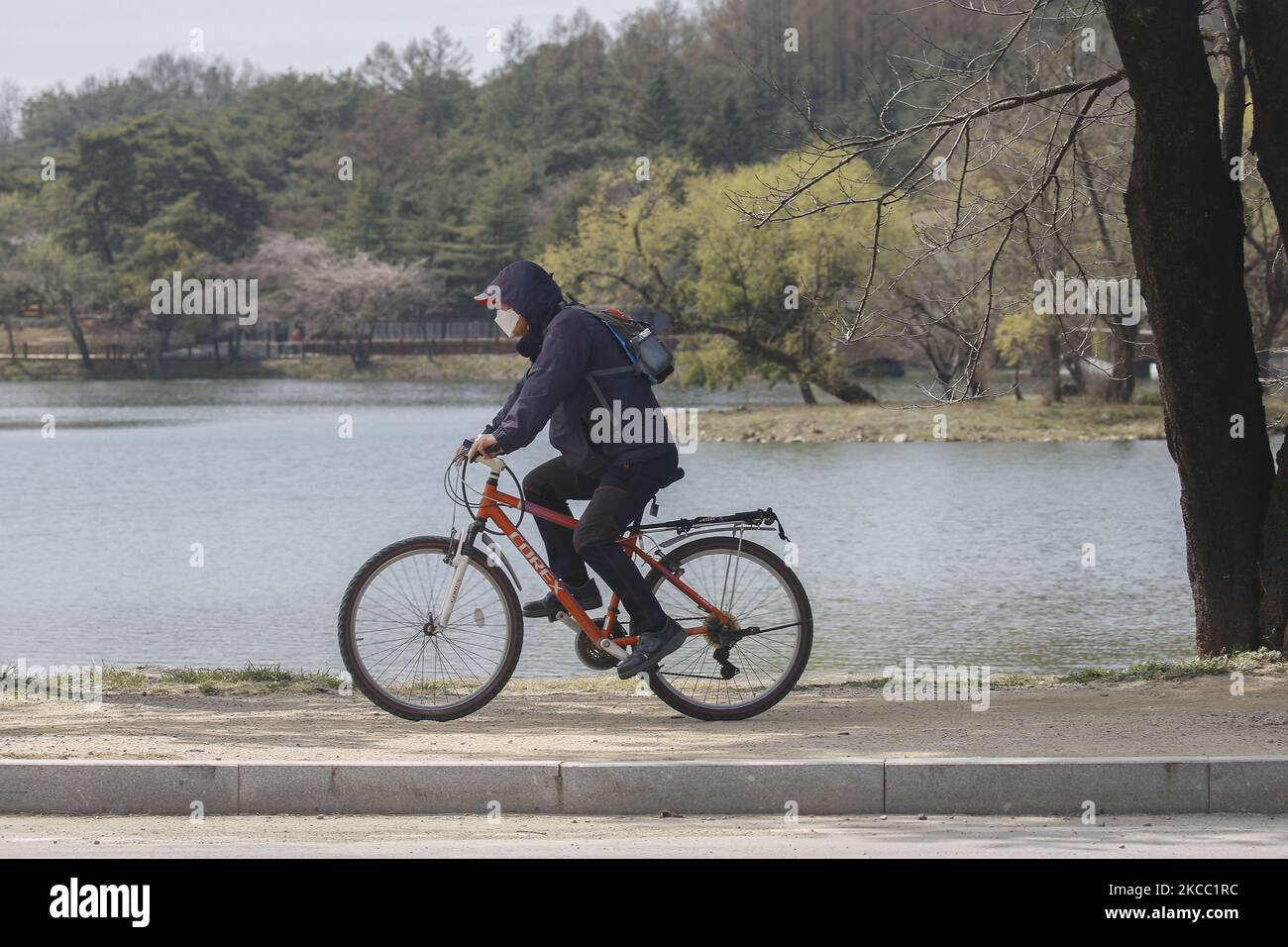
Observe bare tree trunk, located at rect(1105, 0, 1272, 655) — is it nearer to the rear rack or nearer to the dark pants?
the rear rack

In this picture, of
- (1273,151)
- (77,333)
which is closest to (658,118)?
(77,333)

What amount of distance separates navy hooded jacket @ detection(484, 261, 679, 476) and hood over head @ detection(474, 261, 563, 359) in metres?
0.08

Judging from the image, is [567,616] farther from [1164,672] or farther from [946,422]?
[946,422]

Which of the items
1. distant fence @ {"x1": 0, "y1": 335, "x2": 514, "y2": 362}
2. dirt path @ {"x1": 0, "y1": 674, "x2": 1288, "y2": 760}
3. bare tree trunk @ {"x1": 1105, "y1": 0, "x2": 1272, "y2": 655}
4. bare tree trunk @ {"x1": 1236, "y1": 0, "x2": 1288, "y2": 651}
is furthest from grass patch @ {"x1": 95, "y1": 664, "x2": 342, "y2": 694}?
distant fence @ {"x1": 0, "y1": 335, "x2": 514, "y2": 362}

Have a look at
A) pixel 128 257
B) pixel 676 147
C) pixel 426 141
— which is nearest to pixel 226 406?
pixel 128 257

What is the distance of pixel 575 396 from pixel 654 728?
148cm

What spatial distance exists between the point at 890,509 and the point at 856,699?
1758 centimetres

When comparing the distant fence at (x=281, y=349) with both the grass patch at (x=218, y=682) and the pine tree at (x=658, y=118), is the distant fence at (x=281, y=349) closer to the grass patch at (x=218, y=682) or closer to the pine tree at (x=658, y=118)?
the pine tree at (x=658, y=118)

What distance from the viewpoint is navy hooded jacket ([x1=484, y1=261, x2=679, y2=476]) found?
6988mm

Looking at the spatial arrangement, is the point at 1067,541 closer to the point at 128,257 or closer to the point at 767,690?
the point at 767,690

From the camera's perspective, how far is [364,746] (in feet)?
22.6

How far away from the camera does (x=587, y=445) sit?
281 inches

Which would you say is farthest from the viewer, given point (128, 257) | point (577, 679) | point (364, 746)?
point (128, 257)

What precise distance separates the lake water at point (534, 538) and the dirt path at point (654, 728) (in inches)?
148
